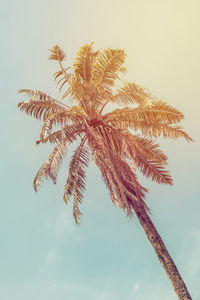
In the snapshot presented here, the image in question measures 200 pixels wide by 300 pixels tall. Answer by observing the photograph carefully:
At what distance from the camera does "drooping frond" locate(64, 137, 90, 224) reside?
39.3 feet

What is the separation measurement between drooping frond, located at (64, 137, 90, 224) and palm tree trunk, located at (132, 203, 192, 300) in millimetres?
2900

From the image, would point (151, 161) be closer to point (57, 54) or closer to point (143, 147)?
point (143, 147)

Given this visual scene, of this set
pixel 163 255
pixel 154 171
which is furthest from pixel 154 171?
pixel 163 255

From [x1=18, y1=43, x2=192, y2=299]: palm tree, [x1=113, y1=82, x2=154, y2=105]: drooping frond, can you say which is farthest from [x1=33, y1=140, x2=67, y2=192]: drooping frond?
[x1=113, y1=82, x2=154, y2=105]: drooping frond

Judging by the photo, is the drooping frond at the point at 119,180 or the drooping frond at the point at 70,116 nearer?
the drooping frond at the point at 119,180

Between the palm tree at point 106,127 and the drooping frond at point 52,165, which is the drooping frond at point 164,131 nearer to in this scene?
the palm tree at point 106,127

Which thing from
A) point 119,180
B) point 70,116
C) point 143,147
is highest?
point 70,116

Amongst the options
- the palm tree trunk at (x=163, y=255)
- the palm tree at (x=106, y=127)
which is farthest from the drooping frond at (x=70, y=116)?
the palm tree trunk at (x=163, y=255)

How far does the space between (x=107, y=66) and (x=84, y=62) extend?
119 centimetres

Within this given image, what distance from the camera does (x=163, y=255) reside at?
902 centimetres

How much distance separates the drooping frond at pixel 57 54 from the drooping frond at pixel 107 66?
1724mm

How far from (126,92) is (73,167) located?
4.27m

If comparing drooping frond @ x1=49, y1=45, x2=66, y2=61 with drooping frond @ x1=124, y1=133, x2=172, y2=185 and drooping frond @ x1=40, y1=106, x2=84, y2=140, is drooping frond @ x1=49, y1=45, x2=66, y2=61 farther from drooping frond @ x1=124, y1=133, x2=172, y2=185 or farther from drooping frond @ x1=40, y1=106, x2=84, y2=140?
drooping frond @ x1=124, y1=133, x2=172, y2=185

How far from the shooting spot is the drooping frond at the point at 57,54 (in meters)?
13.0
